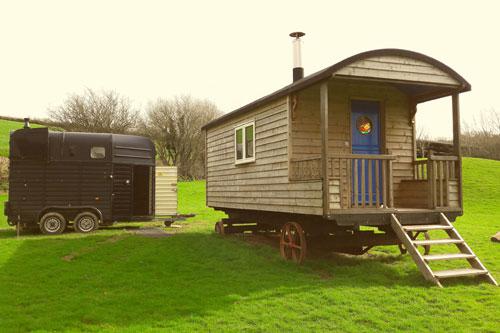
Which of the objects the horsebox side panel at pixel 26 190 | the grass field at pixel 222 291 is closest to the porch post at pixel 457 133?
the grass field at pixel 222 291

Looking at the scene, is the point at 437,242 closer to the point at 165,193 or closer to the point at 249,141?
the point at 249,141

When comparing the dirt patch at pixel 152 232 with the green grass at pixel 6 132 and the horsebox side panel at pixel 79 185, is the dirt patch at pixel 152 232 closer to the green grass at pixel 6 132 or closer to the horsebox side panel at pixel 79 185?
the horsebox side panel at pixel 79 185

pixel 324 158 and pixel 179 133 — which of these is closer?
pixel 324 158

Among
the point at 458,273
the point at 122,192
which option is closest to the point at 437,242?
the point at 458,273

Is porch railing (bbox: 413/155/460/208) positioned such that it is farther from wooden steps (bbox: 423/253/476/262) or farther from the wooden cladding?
the wooden cladding

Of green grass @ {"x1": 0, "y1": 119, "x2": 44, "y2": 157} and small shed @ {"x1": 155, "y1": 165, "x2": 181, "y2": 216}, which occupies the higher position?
green grass @ {"x1": 0, "y1": 119, "x2": 44, "y2": 157}

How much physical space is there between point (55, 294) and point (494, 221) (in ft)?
57.2

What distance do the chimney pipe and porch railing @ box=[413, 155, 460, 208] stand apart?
4024mm

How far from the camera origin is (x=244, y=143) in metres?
12.8

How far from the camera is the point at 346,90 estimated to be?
10.7m

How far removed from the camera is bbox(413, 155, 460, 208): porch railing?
30.8 feet

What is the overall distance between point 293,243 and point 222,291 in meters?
2.80

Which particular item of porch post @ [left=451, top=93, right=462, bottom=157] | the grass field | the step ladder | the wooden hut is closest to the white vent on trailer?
the grass field

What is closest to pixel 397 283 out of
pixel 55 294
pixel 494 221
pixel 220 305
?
pixel 220 305
